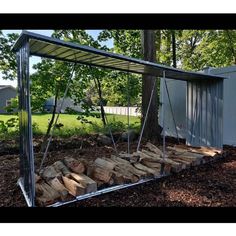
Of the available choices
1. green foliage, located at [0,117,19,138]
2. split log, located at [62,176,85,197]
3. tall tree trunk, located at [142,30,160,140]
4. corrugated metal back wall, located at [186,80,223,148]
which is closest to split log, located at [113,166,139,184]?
split log, located at [62,176,85,197]

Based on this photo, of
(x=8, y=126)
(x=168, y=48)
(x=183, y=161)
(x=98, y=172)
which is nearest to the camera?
(x=98, y=172)

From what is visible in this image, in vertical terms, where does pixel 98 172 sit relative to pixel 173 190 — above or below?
above

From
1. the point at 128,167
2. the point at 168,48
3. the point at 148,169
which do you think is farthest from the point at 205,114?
the point at 168,48

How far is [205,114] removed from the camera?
662 centimetres

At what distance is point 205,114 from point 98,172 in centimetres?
381

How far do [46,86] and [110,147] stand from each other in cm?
235

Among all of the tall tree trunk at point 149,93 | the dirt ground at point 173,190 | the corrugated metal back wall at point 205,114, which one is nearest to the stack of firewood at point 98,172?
the dirt ground at point 173,190

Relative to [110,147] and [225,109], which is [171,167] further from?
[225,109]

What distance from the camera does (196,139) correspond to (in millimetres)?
6934

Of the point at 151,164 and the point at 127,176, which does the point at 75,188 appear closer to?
the point at 127,176

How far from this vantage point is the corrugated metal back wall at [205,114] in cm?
630

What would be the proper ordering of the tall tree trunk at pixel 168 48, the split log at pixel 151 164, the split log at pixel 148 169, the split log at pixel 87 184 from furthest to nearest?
the tall tree trunk at pixel 168 48, the split log at pixel 151 164, the split log at pixel 148 169, the split log at pixel 87 184

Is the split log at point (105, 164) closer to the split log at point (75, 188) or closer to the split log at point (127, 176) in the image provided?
the split log at point (127, 176)

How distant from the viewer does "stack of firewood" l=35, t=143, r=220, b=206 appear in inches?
130
